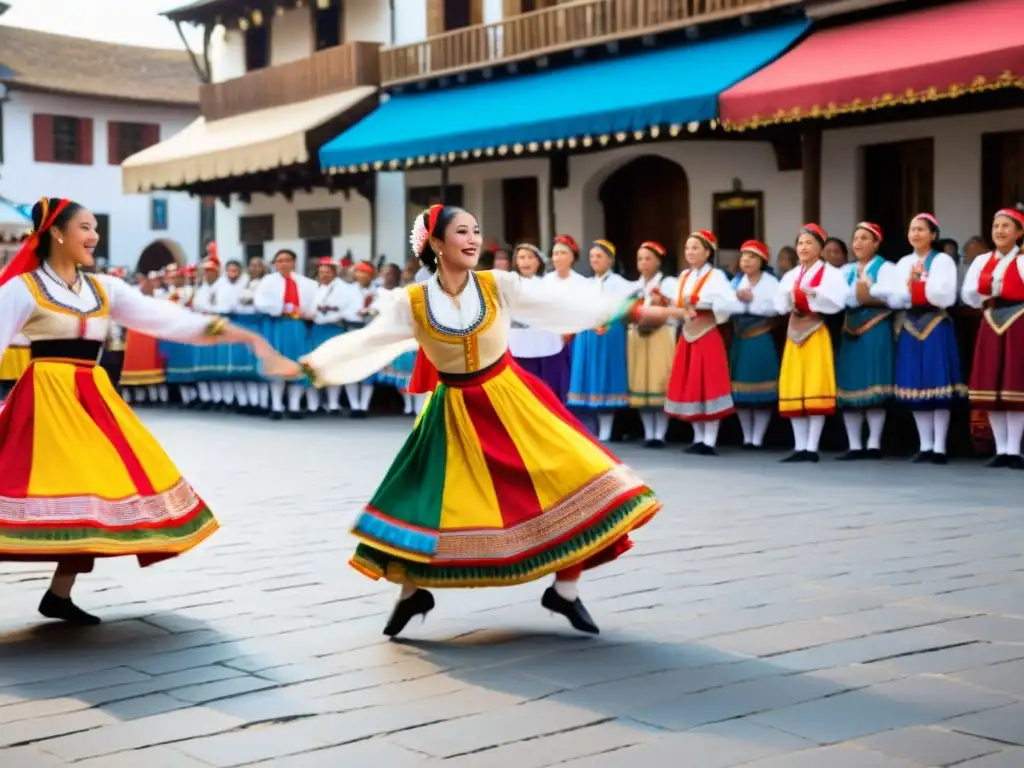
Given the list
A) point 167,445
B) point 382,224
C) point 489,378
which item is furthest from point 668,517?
point 382,224

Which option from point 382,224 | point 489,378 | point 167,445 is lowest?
point 167,445

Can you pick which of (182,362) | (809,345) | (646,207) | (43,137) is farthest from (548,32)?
(43,137)

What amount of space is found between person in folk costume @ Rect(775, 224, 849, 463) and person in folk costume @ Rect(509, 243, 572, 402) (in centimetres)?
209

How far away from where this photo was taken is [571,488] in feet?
17.4

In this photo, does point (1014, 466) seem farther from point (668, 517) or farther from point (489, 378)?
point (489, 378)

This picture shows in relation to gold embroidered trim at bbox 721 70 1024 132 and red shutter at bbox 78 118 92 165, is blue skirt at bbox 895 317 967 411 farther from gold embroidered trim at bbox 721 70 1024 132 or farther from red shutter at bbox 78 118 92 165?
red shutter at bbox 78 118 92 165

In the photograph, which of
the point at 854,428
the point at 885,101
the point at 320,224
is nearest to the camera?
the point at 854,428

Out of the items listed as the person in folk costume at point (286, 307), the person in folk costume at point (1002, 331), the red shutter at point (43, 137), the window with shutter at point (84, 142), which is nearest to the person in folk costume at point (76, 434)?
the person in folk costume at point (1002, 331)

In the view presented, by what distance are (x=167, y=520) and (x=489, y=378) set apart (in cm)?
129

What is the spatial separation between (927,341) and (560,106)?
228 inches

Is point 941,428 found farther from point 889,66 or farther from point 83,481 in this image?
point 83,481

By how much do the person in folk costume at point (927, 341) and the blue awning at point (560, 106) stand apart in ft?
9.76

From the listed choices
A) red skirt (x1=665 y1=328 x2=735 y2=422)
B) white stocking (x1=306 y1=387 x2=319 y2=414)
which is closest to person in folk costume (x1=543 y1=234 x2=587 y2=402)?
red skirt (x1=665 y1=328 x2=735 y2=422)

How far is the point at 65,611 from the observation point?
5762 millimetres
